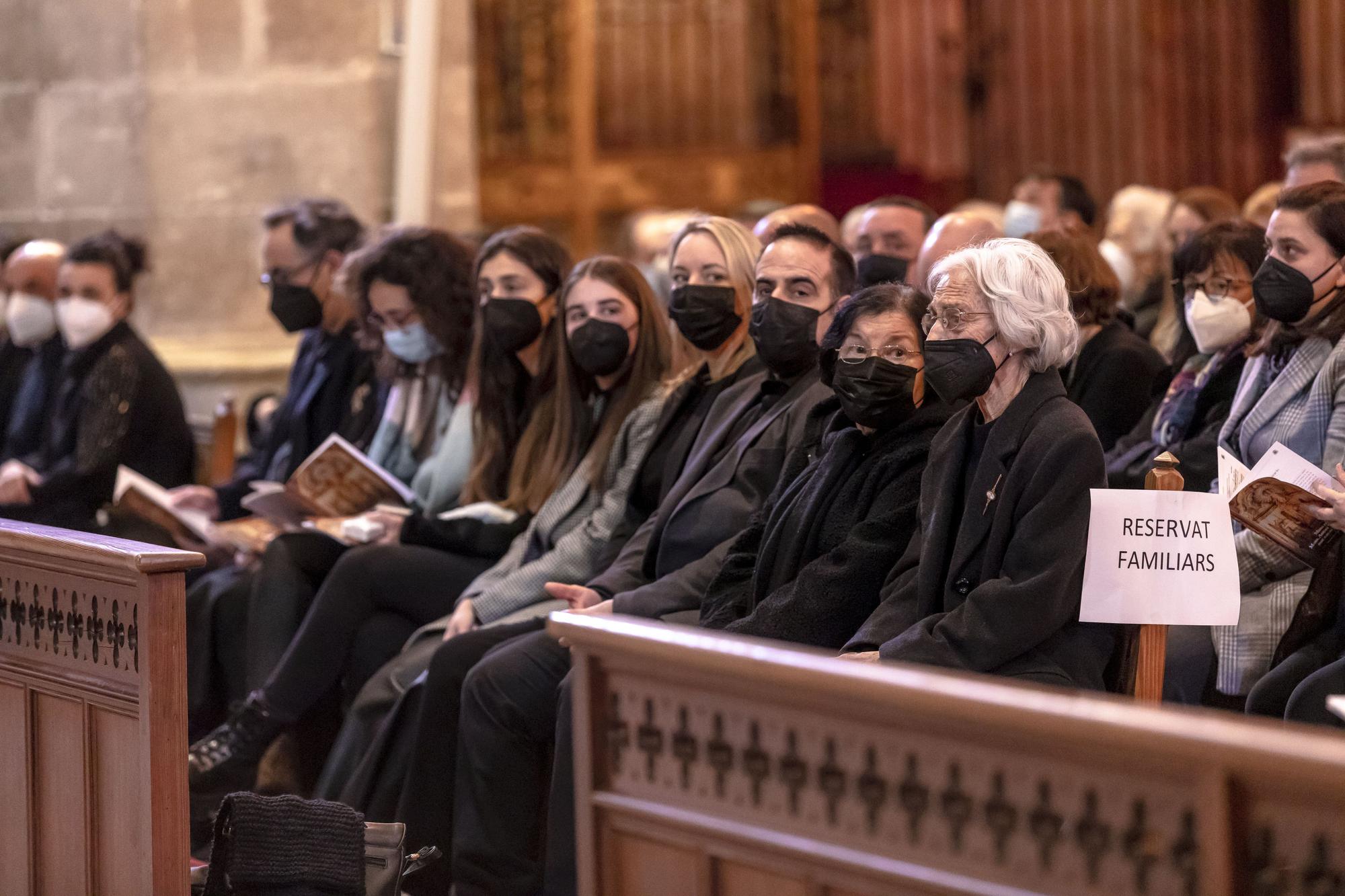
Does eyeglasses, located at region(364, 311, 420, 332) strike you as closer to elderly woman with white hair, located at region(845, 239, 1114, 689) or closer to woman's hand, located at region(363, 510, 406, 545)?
woman's hand, located at region(363, 510, 406, 545)

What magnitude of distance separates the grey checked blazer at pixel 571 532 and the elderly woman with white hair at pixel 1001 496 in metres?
1.17

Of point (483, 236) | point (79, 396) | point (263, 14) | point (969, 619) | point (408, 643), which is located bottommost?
point (408, 643)

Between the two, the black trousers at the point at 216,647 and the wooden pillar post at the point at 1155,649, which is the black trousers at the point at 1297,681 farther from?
the black trousers at the point at 216,647

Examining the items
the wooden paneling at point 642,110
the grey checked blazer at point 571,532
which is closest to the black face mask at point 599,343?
the grey checked blazer at point 571,532

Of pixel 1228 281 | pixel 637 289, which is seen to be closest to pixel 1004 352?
pixel 1228 281

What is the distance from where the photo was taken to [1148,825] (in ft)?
6.09

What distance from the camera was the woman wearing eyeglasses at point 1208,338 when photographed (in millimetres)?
3977

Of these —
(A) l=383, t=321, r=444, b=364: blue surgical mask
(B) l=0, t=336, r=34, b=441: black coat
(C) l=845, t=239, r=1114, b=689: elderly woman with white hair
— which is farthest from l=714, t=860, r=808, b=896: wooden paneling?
(B) l=0, t=336, r=34, b=441: black coat

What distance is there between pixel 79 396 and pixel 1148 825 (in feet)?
16.6

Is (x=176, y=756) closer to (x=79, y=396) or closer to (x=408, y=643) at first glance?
(x=408, y=643)

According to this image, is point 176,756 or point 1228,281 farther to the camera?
point 1228,281

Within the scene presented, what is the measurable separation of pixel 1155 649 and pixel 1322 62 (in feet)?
22.0

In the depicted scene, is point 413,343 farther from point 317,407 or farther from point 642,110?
point 642,110

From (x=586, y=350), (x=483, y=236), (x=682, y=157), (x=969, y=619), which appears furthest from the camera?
(x=682, y=157)
